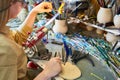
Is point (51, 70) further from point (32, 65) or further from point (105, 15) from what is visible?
point (105, 15)

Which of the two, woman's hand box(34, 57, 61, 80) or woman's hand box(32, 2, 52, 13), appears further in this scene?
woman's hand box(32, 2, 52, 13)

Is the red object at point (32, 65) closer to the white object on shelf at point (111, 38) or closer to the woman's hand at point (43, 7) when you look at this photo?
the woman's hand at point (43, 7)

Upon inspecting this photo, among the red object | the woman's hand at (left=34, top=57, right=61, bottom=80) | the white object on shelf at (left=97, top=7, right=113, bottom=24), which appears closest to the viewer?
the woman's hand at (left=34, top=57, right=61, bottom=80)

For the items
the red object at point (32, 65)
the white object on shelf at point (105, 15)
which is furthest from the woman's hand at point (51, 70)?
the white object on shelf at point (105, 15)

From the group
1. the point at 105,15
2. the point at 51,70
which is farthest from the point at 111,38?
the point at 51,70

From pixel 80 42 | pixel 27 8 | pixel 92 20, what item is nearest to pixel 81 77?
pixel 80 42

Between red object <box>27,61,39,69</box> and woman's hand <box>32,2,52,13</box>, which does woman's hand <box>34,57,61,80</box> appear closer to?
red object <box>27,61,39,69</box>

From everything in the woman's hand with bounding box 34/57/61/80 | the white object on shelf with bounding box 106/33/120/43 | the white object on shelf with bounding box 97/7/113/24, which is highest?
the white object on shelf with bounding box 97/7/113/24

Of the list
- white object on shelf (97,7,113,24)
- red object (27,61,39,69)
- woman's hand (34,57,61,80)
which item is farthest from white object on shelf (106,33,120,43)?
red object (27,61,39,69)

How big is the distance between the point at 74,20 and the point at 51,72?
20.0 inches

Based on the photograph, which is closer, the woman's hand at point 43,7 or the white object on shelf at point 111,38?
the white object on shelf at point 111,38

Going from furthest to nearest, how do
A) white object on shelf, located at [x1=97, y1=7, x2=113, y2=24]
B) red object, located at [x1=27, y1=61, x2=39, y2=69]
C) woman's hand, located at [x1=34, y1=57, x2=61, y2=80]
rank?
red object, located at [x1=27, y1=61, x2=39, y2=69] < white object on shelf, located at [x1=97, y1=7, x2=113, y2=24] < woman's hand, located at [x1=34, y1=57, x2=61, y2=80]

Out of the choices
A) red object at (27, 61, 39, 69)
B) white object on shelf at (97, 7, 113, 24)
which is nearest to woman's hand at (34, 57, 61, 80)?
red object at (27, 61, 39, 69)

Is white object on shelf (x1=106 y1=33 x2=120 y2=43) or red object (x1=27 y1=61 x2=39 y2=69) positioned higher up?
white object on shelf (x1=106 y1=33 x2=120 y2=43)
